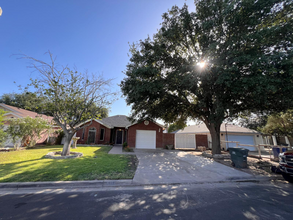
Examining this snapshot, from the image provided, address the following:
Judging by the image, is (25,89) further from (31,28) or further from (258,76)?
(258,76)

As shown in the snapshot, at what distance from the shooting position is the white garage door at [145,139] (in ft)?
54.1

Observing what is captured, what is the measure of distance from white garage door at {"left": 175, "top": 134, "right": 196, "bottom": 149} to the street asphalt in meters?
12.1

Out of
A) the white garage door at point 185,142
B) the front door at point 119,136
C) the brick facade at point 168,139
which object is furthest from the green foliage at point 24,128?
the white garage door at point 185,142

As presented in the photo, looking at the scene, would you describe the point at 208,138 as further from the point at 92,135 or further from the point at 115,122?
the point at 92,135

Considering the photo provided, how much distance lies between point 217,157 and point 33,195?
11621mm

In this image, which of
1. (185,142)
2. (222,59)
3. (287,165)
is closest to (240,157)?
(287,165)

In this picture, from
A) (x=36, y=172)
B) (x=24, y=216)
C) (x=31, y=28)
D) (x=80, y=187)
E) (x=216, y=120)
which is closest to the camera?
(x=24, y=216)

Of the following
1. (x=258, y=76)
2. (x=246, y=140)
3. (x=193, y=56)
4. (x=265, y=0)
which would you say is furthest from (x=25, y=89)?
(x=246, y=140)

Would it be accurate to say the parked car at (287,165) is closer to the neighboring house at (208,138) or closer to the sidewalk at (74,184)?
the sidewalk at (74,184)

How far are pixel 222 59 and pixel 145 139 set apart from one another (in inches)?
474

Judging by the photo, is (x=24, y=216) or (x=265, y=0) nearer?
(x=24, y=216)

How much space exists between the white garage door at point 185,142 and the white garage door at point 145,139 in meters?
3.09

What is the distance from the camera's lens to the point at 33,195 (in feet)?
13.1

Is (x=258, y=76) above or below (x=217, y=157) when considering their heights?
above
